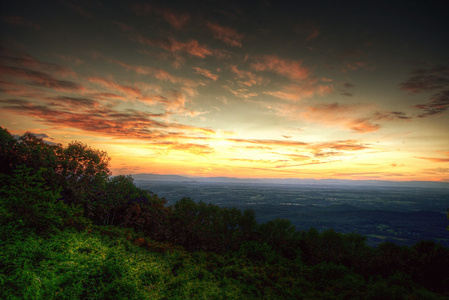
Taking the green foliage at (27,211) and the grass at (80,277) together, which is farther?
the green foliage at (27,211)

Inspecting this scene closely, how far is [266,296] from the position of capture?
10.5m

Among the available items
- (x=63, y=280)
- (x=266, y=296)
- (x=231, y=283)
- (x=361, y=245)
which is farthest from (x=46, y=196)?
(x=361, y=245)

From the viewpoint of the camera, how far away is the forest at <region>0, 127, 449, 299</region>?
735 centimetres

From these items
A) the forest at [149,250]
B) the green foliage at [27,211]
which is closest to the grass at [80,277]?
the forest at [149,250]

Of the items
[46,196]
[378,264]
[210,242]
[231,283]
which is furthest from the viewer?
[210,242]

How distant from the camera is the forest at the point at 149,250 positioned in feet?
24.1

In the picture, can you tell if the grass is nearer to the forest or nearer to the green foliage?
the forest

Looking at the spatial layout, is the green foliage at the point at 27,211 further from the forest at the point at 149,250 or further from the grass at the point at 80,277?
the grass at the point at 80,277

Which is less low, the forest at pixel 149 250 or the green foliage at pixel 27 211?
the green foliage at pixel 27 211

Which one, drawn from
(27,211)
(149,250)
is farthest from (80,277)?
(149,250)

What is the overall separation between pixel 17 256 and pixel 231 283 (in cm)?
1090

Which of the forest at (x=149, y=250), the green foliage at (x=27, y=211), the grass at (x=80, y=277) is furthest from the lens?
the green foliage at (x=27, y=211)

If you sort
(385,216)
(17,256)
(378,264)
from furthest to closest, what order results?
(385,216) → (378,264) → (17,256)

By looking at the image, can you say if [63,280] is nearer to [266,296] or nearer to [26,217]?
[26,217]
